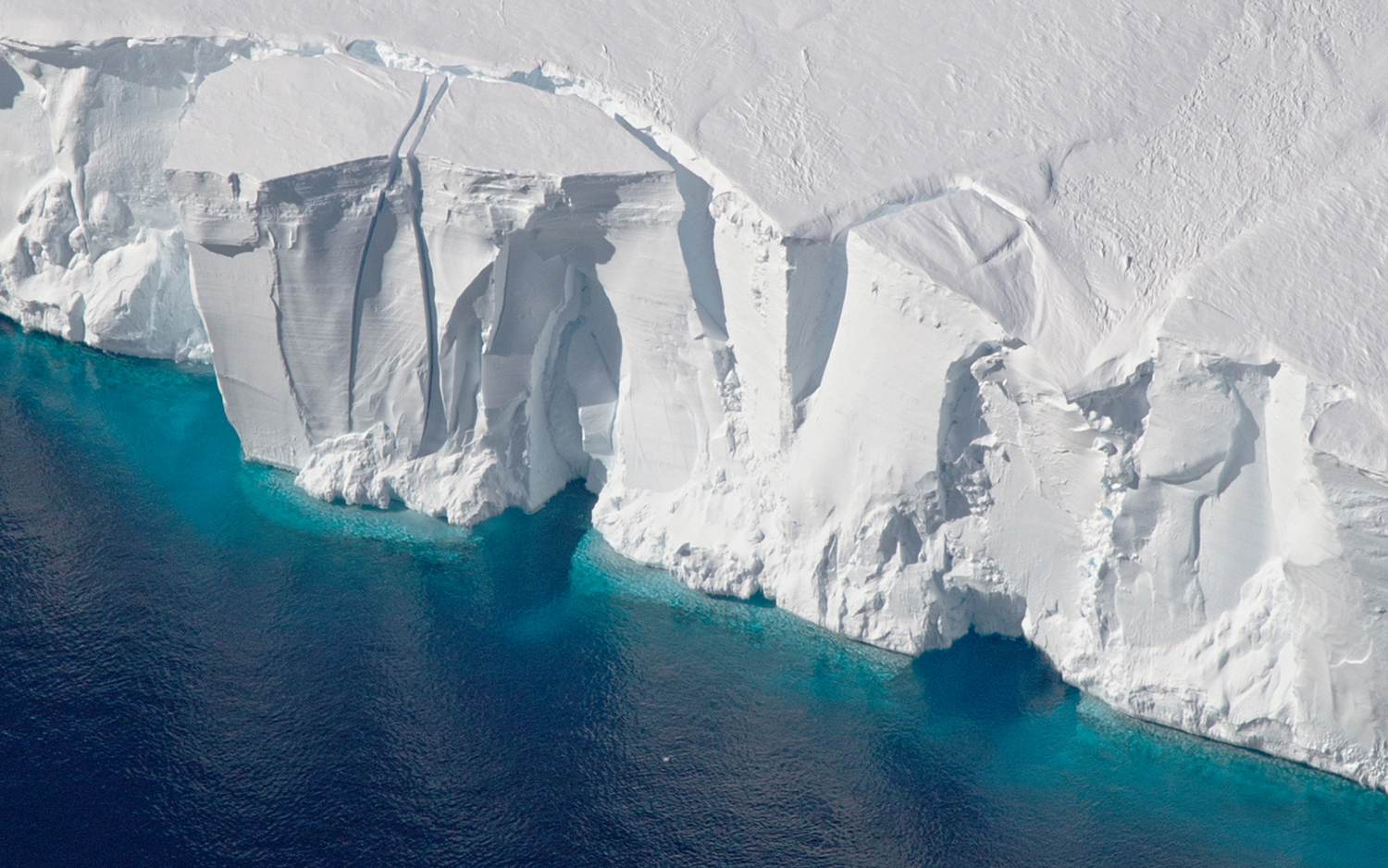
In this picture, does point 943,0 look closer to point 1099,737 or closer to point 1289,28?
point 1289,28

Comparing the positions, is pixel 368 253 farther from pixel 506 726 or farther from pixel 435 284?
pixel 506 726

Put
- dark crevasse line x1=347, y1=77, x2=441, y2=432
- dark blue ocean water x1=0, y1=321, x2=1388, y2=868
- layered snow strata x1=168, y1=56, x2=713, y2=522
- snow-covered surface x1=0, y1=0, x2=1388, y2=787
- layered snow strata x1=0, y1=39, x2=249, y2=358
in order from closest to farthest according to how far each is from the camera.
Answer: dark blue ocean water x1=0, y1=321, x2=1388, y2=868 → snow-covered surface x1=0, y1=0, x2=1388, y2=787 → layered snow strata x1=168, y1=56, x2=713, y2=522 → dark crevasse line x1=347, y1=77, x2=441, y2=432 → layered snow strata x1=0, y1=39, x2=249, y2=358

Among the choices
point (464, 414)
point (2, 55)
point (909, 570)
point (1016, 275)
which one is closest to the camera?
point (1016, 275)

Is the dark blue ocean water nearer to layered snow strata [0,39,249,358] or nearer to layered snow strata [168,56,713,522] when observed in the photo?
layered snow strata [168,56,713,522]

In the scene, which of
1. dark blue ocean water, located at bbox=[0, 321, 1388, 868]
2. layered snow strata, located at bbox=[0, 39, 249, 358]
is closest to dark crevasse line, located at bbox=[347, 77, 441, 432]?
dark blue ocean water, located at bbox=[0, 321, 1388, 868]

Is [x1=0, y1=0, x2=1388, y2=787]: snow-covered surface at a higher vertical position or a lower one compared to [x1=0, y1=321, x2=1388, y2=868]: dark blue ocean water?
higher

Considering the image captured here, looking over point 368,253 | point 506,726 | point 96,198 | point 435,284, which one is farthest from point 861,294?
point 96,198

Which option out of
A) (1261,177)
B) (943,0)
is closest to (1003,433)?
(1261,177)
